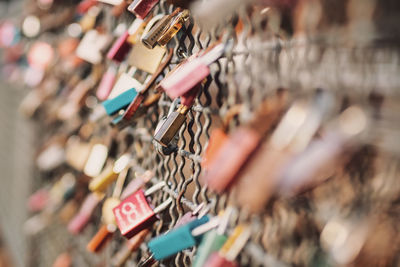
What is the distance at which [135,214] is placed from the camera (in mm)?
843

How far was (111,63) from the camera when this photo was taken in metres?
1.19

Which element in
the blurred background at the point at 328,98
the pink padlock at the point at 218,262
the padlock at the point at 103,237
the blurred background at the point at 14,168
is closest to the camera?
the blurred background at the point at 328,98

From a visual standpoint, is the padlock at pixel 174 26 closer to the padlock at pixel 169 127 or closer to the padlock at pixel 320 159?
the padlock at pixel 169 127

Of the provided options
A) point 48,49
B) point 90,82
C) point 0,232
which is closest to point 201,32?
point 90,82

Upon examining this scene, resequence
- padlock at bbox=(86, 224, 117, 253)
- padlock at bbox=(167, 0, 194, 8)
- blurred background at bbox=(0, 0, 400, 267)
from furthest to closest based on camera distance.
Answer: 1. padlock at bbox=(86, 224, 117, 253)
2. padlock at bbox=(167, 0, 194, 8)
3. blurred background at bbox=(0, 0, 400, 267)

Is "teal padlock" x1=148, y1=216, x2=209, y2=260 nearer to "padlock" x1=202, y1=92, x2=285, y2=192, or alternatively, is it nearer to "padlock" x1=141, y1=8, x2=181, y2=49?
"padlock" x1=202, y1=92, x2=285, y2=192

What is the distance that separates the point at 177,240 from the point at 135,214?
0.58 feet

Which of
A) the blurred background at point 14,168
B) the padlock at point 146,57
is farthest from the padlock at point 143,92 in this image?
the blurred background at point 14,168

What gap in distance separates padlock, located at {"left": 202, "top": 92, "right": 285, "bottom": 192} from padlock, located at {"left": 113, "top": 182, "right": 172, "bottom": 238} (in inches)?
10.2

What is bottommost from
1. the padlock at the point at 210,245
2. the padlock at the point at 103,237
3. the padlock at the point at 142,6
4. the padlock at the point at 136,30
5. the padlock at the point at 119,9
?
the padlock at the point at 103,237

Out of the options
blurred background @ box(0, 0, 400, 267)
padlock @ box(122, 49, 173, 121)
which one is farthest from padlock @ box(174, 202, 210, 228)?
padlock @ box(122, 49, 173, 121)

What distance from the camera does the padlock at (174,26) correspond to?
0.72m

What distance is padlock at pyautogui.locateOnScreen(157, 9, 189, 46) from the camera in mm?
721

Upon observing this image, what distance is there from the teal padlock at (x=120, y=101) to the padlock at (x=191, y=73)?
0.16 m
